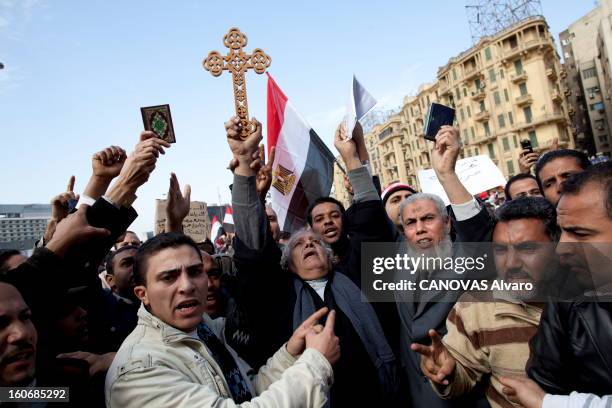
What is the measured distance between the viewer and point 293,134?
5297 millimetres

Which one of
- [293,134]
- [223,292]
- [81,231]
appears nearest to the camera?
[81,231]

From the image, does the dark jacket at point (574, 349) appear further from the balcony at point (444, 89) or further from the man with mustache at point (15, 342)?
the balcony at point (444, 89)

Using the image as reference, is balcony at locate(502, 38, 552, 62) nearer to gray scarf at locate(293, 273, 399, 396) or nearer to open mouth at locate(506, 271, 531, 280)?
gray scarf at locate(293, 273, 399, 396)

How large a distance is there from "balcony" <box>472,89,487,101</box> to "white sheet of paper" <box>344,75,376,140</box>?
54.5 m

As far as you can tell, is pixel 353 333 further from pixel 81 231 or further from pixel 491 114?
pixel 491 114

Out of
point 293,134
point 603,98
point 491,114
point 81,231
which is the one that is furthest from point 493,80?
point 81,231

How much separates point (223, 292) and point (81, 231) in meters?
1.73

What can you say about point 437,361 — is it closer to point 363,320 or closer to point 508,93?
point 363,320

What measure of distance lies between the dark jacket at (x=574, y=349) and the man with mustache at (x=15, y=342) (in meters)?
2.02

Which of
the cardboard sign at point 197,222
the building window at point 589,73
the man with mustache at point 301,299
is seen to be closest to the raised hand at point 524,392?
the man with mustache at point 301,299

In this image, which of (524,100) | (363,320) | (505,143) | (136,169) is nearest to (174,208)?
(136,169)

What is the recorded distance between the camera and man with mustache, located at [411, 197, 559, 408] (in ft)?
7.06

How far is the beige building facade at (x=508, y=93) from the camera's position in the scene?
48.1 m

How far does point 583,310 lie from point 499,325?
1.82 feet
